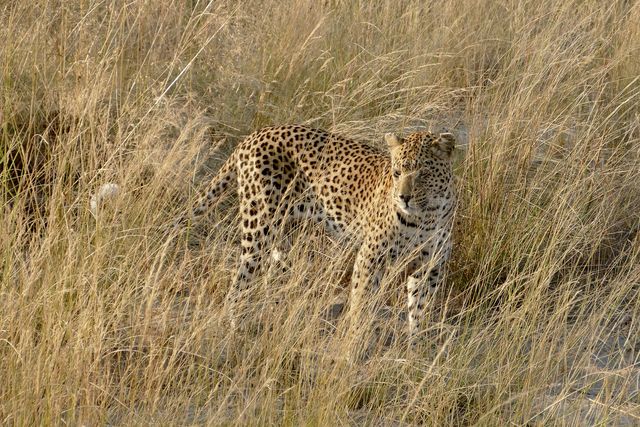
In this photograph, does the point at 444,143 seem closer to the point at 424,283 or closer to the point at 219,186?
the point at 424,283

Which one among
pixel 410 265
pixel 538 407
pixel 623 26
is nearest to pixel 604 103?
pixel 623 26

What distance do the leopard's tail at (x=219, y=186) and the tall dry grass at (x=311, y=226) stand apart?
0.43 feet

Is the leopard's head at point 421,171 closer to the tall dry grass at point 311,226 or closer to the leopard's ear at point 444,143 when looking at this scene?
the leopard's ear at point 444,143

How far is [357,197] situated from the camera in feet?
19.7

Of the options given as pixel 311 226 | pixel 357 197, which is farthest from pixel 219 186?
pixel 357 197

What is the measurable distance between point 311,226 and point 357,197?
0.33 metres

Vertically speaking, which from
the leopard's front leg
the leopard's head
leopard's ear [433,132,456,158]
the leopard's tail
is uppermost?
leopard's ear [433,132,456,158]

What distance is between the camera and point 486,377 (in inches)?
193

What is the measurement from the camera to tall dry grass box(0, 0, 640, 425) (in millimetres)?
4441

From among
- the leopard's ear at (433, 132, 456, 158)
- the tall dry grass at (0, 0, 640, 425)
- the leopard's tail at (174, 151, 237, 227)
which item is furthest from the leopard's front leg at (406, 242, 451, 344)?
the leopard's tail at (174, 151, 237, 227)

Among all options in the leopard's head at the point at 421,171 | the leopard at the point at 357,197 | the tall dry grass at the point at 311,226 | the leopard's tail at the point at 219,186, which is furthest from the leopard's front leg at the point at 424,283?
the leopard's tail at the point at 219,186

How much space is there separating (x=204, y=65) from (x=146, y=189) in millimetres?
1911

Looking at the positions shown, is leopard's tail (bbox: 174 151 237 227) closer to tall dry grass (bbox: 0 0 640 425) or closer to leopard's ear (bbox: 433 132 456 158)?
tall dry grass (bbox: 0 0 640 425)

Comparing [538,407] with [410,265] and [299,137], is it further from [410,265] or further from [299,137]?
[299,137]
